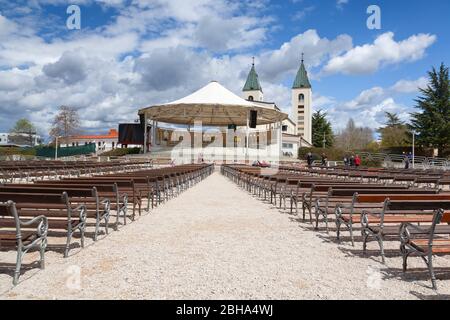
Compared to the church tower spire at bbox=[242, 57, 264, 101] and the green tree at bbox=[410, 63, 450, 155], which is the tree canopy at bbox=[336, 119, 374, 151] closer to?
the church tower spire at bbox=[242, 57, 264, 101]

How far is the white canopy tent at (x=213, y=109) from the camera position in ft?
177

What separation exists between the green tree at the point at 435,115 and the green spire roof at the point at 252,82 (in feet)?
190

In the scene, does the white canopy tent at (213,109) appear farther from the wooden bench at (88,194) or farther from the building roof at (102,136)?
the building roof at (102,136)

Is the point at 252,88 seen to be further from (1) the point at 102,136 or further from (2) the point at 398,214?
(2) the point at 398,214

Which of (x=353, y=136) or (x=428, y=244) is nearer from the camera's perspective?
(x=428, y=244)

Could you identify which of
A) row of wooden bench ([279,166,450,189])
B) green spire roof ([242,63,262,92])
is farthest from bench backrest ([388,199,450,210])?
green spire roof ([242,63,262,92])

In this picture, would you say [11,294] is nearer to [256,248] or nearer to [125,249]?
[125,249]

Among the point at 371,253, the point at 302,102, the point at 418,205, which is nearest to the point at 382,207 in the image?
the point at 371,253

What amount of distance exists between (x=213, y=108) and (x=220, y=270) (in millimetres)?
58859

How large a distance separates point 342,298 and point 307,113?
9845 centimetres

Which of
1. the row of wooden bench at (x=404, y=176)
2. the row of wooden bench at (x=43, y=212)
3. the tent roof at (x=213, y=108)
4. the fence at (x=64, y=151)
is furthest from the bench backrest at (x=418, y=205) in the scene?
the fence at (x=64, y=151)

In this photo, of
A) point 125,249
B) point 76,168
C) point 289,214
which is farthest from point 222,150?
point 125,249

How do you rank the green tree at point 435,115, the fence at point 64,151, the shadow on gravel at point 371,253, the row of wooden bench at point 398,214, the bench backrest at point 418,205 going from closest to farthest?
the row of wooden bench at point 398,214 < the bench backrest at point 418,205 < the shadow on gravel at point 371,253 < the green tree at point 435,115 < the fence at point 64,151

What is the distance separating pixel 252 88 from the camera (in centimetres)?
10619
